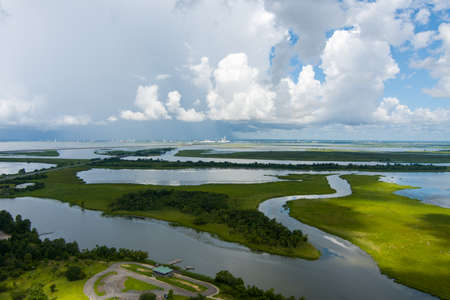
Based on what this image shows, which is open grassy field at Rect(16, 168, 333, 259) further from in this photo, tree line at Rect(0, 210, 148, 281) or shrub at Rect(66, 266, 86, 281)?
shrub at Rect(66, 266, 86, 281)

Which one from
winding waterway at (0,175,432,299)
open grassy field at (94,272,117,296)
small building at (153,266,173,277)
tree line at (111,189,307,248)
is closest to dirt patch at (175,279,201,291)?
small building at (153,266,173,277)

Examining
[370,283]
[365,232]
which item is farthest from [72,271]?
[365,232]

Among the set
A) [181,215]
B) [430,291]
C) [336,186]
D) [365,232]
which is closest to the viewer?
[430,291]

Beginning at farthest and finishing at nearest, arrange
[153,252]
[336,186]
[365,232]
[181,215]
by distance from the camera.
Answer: [336,186]
[181,215]
[365,232]
[153,252]

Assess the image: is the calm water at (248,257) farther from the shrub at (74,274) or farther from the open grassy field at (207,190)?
the shrub at (74,274)

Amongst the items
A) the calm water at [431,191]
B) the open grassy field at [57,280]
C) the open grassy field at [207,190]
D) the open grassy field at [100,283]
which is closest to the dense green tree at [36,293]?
the open grassy field at [57,280]

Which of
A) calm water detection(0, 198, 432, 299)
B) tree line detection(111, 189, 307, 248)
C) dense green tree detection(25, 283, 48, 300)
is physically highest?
tree line detection(111, 189, 307, 248)

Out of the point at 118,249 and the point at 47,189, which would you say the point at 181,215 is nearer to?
the point at 118,249
